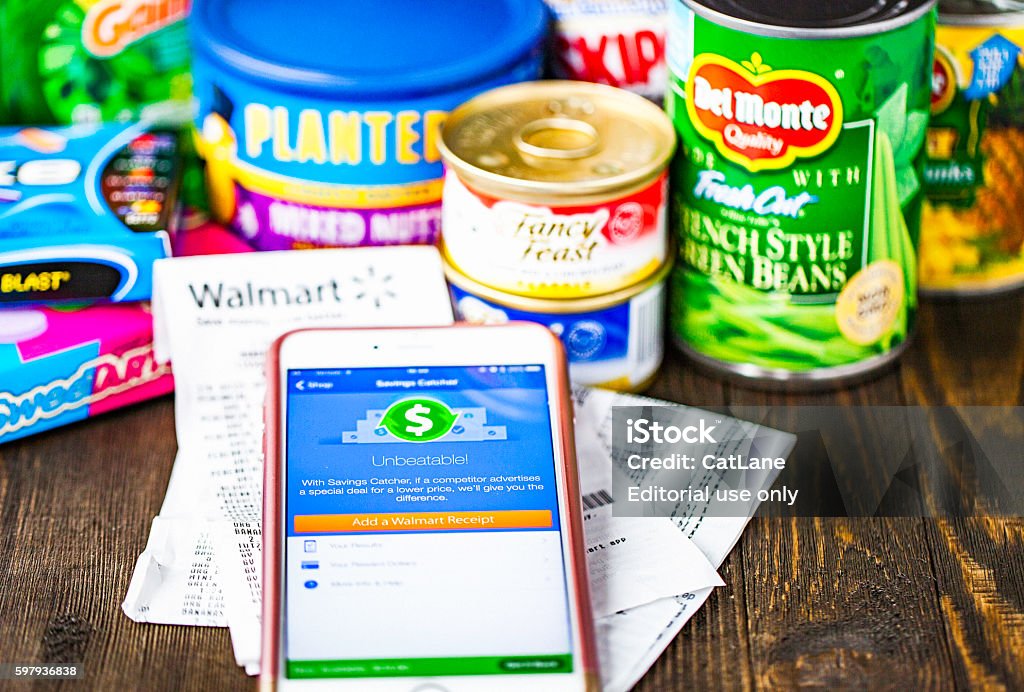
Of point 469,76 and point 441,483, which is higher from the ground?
point 469,76

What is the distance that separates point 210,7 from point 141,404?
0.25 m

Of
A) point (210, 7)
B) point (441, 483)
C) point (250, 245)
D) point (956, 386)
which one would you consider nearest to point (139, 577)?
point (441, 483)

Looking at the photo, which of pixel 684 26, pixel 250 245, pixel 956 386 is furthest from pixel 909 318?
pixel 250 245

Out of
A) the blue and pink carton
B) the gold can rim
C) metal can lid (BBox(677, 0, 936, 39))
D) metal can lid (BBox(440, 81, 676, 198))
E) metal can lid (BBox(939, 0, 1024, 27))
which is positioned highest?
metal can lid (BBox(677, 0, 936, 39))

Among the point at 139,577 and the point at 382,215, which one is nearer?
the point at 139,577

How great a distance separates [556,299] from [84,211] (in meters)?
0.28

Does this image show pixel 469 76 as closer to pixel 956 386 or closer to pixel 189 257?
pixel 189 257

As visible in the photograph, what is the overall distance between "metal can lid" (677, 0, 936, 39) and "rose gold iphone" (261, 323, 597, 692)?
0.62ft

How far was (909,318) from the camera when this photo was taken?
771 millimetres

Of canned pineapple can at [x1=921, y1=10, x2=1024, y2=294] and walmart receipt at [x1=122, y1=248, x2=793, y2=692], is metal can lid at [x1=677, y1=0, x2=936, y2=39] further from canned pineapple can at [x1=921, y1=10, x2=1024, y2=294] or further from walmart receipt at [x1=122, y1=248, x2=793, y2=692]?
walmart receipt at [x1=122, y1=248, x2=793, y2=692]

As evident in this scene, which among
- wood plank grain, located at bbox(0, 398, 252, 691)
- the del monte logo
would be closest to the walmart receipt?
wood plank grain, located at bbox(0, 398, 252, 691)

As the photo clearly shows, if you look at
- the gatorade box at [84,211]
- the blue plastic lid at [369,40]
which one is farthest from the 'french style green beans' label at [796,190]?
the gatorade box at [84,211]

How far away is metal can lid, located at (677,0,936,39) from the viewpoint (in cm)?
64

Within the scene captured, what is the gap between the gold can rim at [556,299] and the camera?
2.33 feet
